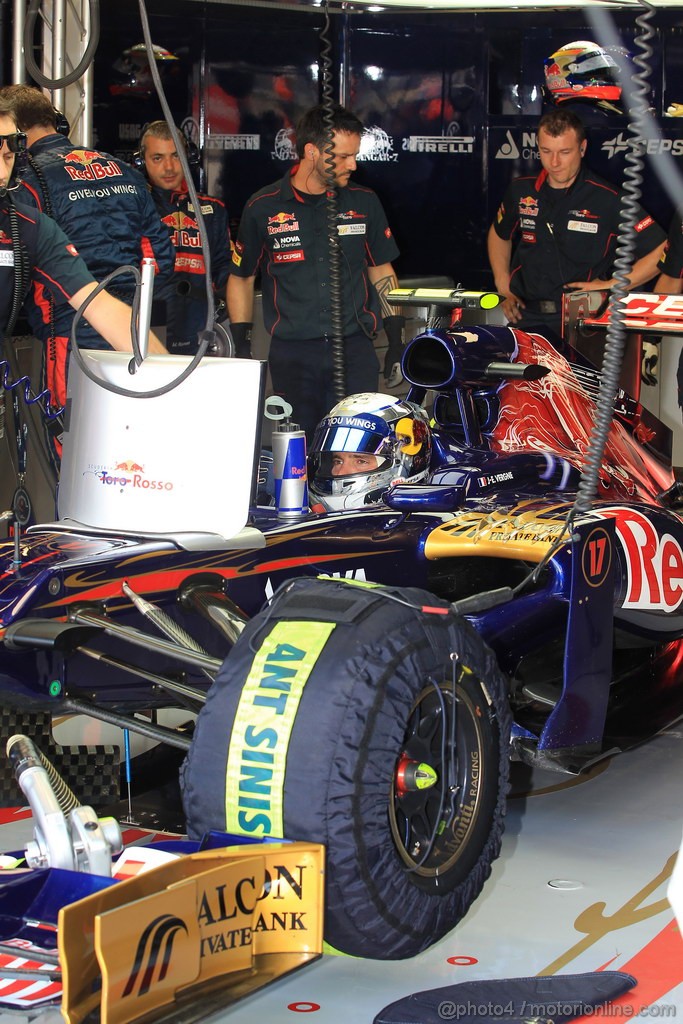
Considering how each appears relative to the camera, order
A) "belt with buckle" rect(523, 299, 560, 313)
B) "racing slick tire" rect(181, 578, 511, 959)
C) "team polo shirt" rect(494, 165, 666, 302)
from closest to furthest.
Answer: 1. "racing slick tire" rect(181, 578, 511, 959)
2. "belt with buckle" rect(523, 299, 560, 313)
3. "team polo shirt" rect(494, 165, 666, 302)

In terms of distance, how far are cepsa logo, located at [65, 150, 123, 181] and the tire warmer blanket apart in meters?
4.13

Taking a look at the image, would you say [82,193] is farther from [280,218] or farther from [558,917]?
[558,917]

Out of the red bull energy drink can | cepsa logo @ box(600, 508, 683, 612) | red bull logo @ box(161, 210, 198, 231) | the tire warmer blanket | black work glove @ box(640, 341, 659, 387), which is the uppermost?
red bull logo @ box(161, 210, 198, 231)

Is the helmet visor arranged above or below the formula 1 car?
above

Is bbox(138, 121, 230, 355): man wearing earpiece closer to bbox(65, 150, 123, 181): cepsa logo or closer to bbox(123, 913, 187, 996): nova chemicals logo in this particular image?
bbox(65, 150, 123, 181): cepsa logo

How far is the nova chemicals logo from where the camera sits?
2.65 m

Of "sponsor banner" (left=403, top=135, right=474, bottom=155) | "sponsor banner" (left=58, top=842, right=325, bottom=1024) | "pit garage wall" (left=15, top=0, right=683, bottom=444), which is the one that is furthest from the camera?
"sponsor banner" (left=403, top=135, right=474, bottom=155)

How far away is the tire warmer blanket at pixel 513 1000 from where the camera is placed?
304 cm

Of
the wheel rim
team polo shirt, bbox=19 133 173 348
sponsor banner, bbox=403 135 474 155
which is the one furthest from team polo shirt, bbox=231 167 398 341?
the wheel rim

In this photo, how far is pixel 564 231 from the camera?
26.9ft

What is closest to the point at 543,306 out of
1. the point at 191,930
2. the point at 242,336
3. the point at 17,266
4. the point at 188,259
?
the point at 242,336

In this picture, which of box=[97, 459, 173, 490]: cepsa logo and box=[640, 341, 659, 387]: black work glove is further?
box=[640, 341, 659, 387]: black work glove

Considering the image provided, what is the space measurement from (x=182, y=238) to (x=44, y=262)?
350 centimetres

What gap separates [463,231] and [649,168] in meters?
1.52
